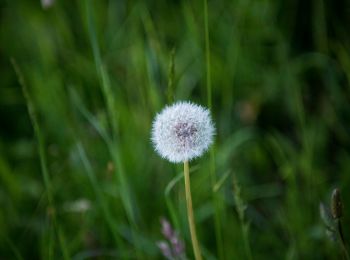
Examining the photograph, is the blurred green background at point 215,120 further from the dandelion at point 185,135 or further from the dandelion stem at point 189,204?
the dandelion stem at point 189,204

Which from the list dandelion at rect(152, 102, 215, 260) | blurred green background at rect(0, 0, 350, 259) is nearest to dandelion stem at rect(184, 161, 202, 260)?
dandelion at rect(152, 102, 215, 260)

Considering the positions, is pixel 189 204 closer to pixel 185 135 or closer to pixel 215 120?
pixel 185 135

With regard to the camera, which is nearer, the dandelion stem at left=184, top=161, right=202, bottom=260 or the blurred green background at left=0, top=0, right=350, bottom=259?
the dandelion stem at left=184, top=161, right=202, bottom=260

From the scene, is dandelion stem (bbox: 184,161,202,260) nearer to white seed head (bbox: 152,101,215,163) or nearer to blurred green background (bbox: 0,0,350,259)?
white seed head (bbox: 152,101,215,163)

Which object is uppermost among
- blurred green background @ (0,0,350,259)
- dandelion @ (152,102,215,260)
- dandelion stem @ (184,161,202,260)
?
blurred green background @ (0,0,350,259)

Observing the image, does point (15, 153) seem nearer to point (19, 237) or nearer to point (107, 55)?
point (19, 237)

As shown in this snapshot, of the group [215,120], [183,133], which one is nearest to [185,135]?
[183,133]

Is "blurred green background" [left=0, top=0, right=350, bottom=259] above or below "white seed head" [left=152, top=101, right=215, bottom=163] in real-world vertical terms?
above
